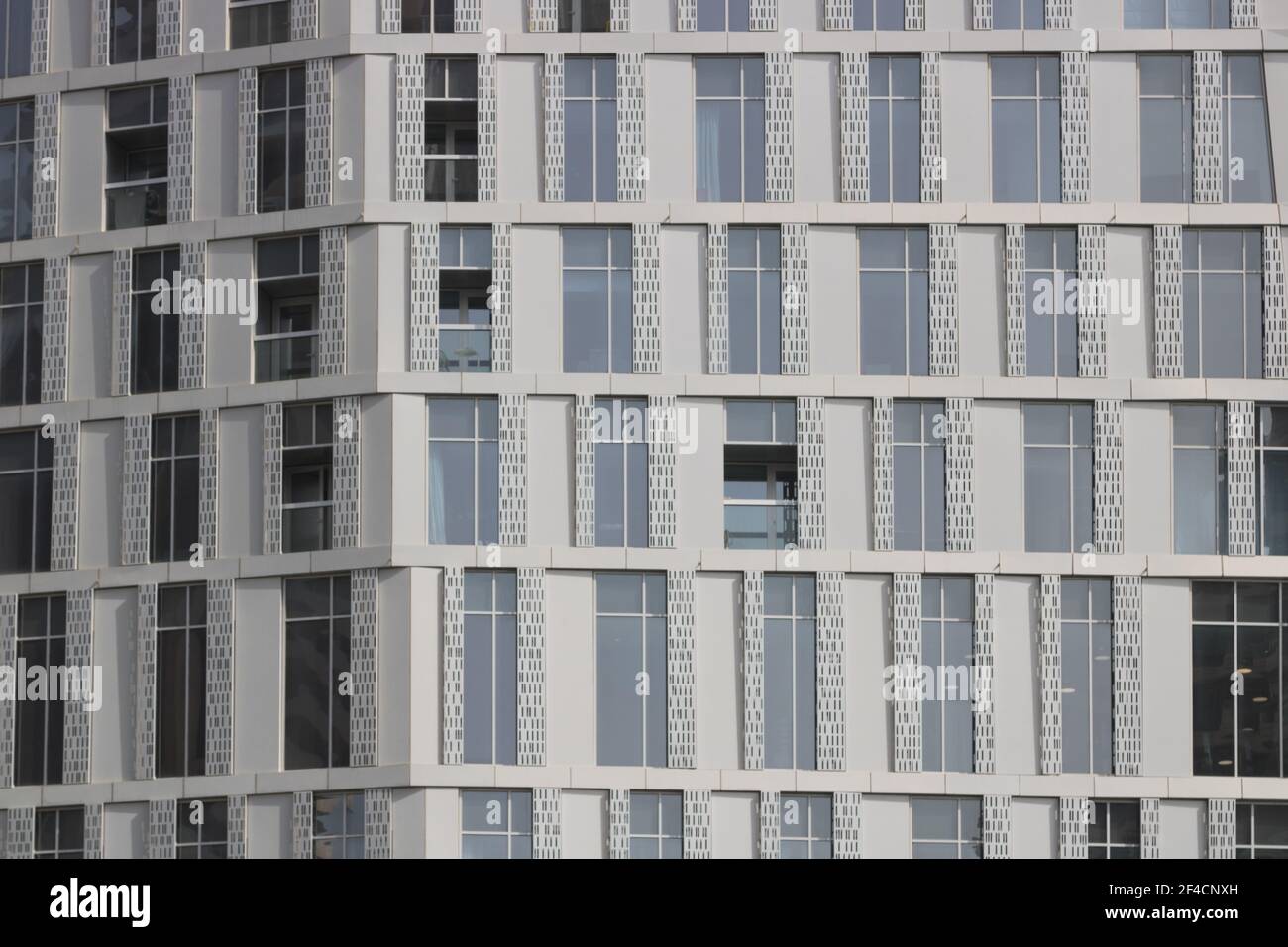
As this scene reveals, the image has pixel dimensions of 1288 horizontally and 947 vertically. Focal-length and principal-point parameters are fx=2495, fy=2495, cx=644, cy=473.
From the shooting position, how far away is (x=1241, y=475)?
174 ft

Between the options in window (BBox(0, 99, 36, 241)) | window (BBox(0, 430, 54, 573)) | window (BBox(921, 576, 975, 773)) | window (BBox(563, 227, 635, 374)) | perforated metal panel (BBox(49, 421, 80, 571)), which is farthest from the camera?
window (BBox(0, 99, 36, 241))

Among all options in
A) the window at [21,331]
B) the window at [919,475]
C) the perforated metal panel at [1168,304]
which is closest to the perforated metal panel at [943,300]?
the window at [919,475]

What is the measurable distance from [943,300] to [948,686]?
27.1ft

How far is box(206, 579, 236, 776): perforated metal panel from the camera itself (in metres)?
52.2

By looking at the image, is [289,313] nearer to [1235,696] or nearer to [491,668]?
[491,668]

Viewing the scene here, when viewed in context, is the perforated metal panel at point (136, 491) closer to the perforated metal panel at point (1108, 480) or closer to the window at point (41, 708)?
the window at point (41, 708)

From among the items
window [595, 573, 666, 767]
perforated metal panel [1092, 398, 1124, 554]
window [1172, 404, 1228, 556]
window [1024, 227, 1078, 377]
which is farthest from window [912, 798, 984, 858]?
window [1024, 227, 1078, 377]

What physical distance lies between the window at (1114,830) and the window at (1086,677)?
811mm

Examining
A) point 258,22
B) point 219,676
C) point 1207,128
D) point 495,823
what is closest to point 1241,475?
point 1207,128

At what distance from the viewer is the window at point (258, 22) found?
54625 mm

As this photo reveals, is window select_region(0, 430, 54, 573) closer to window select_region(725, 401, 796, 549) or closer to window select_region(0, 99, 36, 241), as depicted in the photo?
window select_region(0, 99, 36, 241)

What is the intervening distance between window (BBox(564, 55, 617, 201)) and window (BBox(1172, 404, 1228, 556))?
13222 mm

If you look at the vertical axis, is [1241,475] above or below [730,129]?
below

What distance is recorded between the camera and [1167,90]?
54188 millimetres
